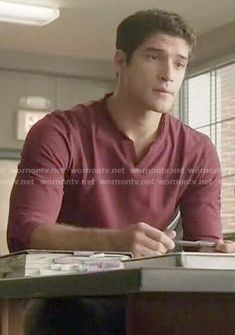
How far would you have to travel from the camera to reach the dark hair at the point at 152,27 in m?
1.32

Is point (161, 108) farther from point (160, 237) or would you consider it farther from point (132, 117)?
point (160, 237)

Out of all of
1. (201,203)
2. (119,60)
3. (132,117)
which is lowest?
(201,203)

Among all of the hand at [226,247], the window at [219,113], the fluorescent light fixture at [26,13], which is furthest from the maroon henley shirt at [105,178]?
the window at [219,113]

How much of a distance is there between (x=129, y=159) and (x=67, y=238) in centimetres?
23

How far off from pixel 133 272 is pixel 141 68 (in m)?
0.80

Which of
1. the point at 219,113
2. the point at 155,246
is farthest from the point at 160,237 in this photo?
the point at 219,113

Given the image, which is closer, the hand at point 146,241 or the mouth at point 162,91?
the hand at point 146,241

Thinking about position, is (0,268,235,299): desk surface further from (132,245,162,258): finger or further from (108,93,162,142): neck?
(108,93,162,142): neck

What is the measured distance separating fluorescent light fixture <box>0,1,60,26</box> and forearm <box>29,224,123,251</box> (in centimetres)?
296

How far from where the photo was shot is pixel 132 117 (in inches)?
53.6

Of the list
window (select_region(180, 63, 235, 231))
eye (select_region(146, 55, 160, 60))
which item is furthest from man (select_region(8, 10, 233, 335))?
window (select_region(180, 63, 235, 231))

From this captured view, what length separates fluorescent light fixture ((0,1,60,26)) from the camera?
13.1 feet

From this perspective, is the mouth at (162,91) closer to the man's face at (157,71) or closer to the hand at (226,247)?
the man's face at (157,71)

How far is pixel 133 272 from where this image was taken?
0.56m
